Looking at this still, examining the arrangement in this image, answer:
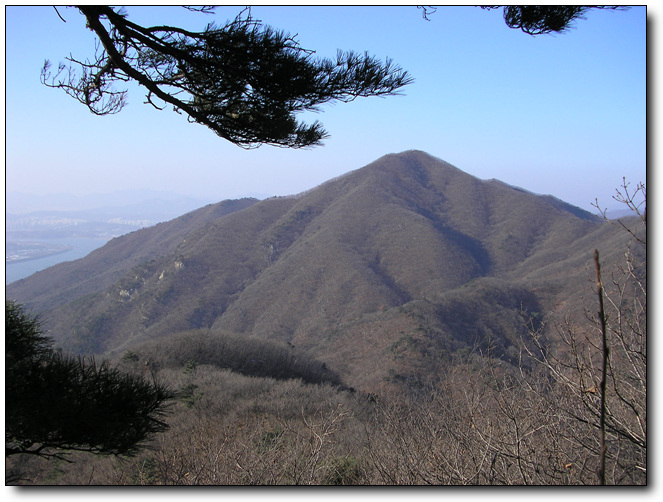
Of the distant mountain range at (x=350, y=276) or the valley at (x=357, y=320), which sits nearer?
the valley at (x=357, y=320)

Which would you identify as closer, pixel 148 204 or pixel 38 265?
pixel 38 265

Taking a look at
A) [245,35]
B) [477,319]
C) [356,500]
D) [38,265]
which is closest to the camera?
[356,500]

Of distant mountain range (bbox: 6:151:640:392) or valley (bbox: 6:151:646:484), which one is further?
distant mountain range (bbox: 6:151:640:392)

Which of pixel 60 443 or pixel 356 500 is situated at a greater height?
pixel 60 443

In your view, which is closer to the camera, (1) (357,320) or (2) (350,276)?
(1) (357,320)

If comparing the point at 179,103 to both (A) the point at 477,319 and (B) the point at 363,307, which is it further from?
(B) the point at 363,307

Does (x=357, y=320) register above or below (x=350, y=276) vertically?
below

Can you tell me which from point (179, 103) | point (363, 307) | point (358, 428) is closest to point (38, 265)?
point (179, 103)

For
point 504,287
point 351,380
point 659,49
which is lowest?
point 351,380
